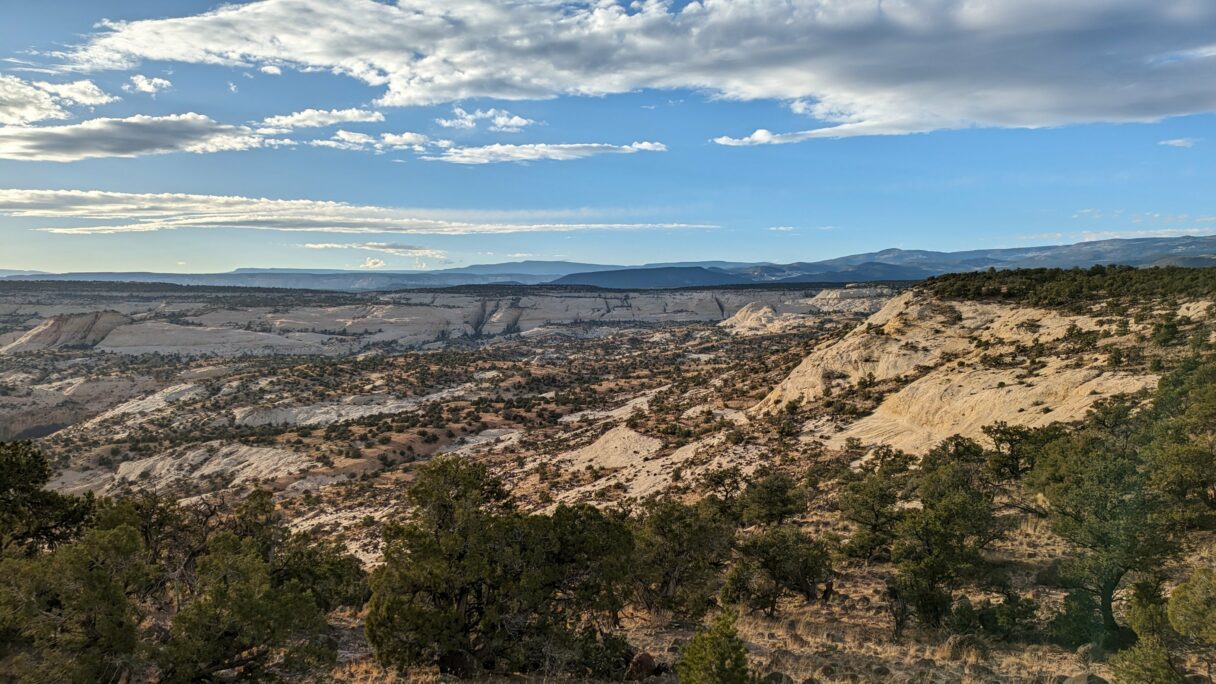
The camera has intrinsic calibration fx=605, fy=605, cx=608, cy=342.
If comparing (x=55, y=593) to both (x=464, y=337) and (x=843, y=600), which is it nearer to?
(x=843, y=600)

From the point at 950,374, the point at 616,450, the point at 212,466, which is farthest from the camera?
the point at 212,466

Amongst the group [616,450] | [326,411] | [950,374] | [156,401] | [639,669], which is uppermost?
[950,374]

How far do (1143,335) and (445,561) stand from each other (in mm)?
37616

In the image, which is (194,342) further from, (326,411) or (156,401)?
(326,411)

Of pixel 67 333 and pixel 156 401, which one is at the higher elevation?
pixel 67 333

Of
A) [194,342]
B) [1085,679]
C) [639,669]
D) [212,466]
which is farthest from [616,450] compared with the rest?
[194,342]

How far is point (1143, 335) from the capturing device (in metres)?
32.2

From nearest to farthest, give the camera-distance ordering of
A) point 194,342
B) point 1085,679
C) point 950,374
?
1. point 1085,679
2. point 950,374
3. point 194,342

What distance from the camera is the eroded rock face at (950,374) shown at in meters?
30.1

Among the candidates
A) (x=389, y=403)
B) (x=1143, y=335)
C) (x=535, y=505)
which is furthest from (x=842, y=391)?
(x=389, y=403)

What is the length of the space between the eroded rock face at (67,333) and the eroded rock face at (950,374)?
5651 inches

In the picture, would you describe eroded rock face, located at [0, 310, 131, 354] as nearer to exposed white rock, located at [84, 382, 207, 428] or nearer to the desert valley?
the desert valley

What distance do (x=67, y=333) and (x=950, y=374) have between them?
160 m

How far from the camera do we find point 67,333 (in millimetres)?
125938
